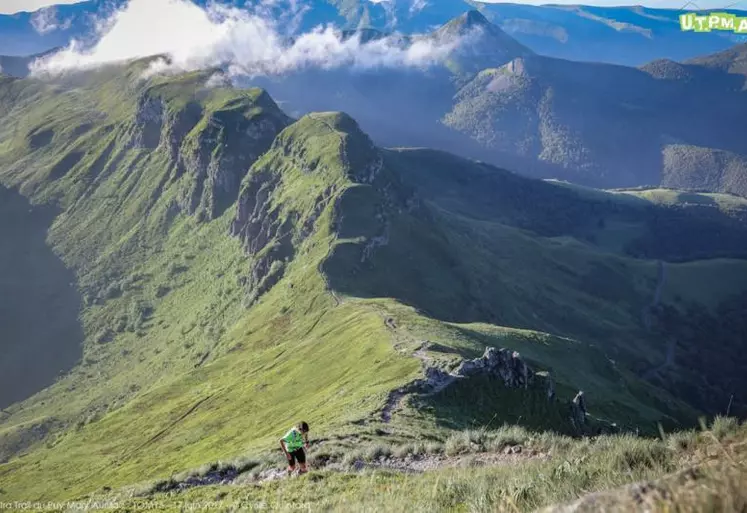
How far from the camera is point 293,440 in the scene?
27203 millimetres

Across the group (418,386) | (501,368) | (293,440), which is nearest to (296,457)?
(293,440)

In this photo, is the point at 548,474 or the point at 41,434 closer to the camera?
the point at 548,474

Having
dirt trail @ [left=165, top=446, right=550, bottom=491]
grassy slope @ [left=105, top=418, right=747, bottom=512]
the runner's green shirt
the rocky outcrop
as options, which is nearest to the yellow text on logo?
grassy slope @ [left=105, top=418, right=747, bottom=512]

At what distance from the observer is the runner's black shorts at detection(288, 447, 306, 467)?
27344 mm

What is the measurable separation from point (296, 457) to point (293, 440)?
118cm

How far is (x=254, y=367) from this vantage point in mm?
122875

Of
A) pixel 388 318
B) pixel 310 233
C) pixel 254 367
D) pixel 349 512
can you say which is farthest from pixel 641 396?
pixel 349 512

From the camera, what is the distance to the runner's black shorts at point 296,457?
89.7 ft

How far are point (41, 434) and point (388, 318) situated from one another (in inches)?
4692

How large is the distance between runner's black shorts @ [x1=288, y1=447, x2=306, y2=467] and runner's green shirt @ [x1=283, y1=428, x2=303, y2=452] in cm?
23

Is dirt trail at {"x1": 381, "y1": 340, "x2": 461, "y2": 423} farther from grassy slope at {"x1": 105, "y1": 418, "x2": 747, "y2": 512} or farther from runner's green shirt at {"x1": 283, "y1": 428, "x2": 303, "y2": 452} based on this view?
runner's green shirt at {"x1": 283, "y1": 428, "x2": 303, "y2": 452}

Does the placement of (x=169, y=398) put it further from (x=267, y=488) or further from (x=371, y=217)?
(x=267, y=488)

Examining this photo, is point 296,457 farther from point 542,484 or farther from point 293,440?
point 542,484

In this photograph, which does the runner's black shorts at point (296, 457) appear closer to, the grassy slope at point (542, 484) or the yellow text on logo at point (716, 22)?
the grassy slope at point (542, 484)
